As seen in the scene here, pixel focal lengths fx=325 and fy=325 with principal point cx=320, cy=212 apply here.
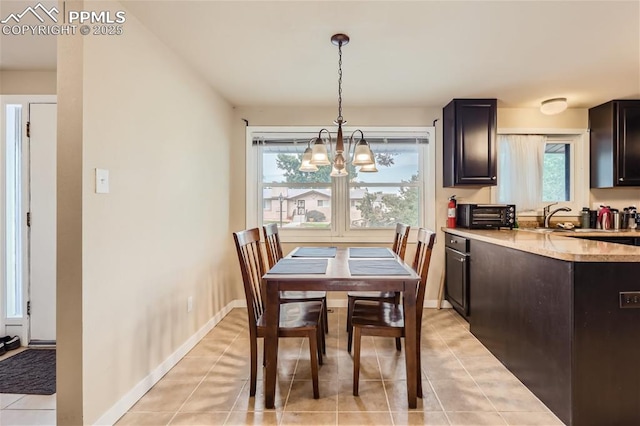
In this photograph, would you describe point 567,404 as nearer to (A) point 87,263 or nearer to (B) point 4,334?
(A) point 87,263

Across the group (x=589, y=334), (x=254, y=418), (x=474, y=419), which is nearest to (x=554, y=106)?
(x=589, y=334)

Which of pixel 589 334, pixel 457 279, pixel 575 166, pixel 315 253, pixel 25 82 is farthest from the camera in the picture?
pixel 575 166

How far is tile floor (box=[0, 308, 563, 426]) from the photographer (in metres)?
1.78

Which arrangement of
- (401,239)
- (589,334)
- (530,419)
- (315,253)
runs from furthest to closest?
(401,239) → (315,253) → (530,419) → (589,334)

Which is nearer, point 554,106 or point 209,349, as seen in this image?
point 209,349

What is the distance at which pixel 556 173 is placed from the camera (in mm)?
3914

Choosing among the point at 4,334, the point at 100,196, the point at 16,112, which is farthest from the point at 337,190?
the point at 4,334

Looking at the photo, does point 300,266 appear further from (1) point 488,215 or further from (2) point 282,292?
(1) point 488,215

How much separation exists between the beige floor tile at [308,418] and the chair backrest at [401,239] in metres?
1.39

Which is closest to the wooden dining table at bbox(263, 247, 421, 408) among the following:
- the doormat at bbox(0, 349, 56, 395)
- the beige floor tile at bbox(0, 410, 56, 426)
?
the beige floor tile at bbox(0, 410, 56, 426)

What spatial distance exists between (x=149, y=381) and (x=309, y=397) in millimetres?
1037

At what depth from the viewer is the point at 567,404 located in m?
1.69

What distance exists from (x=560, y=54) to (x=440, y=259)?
225 cm

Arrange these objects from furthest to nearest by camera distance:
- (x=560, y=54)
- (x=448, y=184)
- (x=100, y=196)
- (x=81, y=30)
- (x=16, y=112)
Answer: (x=448, y=184) < (x=16, y=112) < (x=560, y=54) < (x=100, y=196) < (x=81, y=30)
